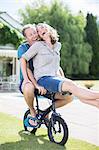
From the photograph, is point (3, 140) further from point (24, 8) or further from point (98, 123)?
point (24, 8)

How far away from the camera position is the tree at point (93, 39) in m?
39.0

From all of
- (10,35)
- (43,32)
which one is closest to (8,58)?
(10,35)

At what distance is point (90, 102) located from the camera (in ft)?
15.8

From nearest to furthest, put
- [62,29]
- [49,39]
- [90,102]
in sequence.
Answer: [90,102]
[49,39]
[62,29]

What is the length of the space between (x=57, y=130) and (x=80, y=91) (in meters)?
0.72

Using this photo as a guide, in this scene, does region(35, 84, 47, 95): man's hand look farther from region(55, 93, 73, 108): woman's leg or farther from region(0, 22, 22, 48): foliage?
region(0, 22, 22, 48): foliage

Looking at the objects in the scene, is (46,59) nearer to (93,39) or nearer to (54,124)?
(54,124)

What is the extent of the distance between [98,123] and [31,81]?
2.50m

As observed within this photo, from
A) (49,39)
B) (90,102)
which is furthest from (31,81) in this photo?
(90,102)

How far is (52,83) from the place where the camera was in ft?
16.9

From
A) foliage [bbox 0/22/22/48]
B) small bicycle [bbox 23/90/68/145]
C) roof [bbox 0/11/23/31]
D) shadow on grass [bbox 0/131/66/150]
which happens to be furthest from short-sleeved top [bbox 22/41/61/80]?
roof [bbox 0/11/23/31]

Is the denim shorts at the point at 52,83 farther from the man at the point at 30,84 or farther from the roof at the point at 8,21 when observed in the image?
the roof at the point at 8,21

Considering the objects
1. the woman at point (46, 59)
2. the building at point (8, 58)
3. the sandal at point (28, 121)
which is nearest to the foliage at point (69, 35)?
the building at point (8, 58)

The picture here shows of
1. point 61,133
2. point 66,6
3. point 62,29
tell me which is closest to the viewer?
point 61,133
